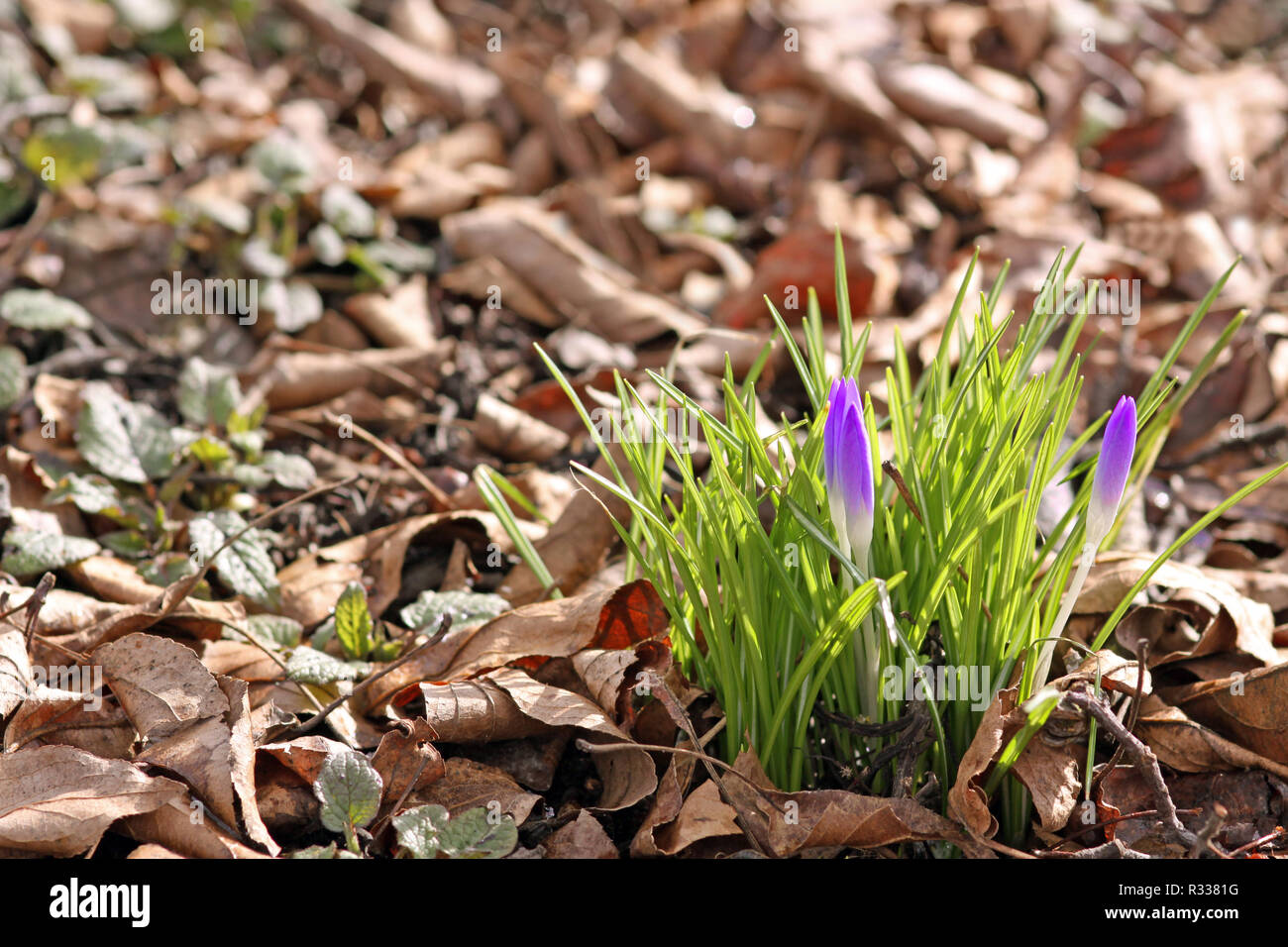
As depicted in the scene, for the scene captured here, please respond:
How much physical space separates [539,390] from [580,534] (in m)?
0.62

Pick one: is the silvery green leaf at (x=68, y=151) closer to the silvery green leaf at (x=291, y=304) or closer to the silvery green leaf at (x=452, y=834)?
the silvery green leaf at (x=291, y=304)

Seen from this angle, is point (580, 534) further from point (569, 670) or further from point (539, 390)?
point (539, 390)

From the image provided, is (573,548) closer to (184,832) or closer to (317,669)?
(317,669)

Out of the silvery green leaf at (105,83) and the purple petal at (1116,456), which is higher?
the silvery green leaf at (105,83)

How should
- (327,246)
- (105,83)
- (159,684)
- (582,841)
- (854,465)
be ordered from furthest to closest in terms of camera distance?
(105,83) < (327,246) < (159,684) < (582,841) < (854,465)

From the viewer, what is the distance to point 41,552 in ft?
6.12

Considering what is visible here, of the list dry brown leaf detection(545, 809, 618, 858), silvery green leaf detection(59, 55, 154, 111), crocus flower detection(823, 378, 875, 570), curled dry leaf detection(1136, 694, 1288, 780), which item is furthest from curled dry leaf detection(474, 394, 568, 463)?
silvery green leaf detection(59, 55, 154, 111)

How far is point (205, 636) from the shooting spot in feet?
5.95

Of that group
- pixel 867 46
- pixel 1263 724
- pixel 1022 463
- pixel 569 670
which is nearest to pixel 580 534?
pixel 569 670

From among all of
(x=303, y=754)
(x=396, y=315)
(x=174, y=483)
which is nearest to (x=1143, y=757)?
(x=303, y=754)

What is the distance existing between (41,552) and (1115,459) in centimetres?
163

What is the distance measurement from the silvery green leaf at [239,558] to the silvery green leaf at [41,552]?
0.17 m

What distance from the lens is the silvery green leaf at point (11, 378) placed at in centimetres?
234

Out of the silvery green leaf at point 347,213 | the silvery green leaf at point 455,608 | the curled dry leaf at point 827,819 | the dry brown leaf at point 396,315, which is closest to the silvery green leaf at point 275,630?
the silvery green leaf at point 455,608
